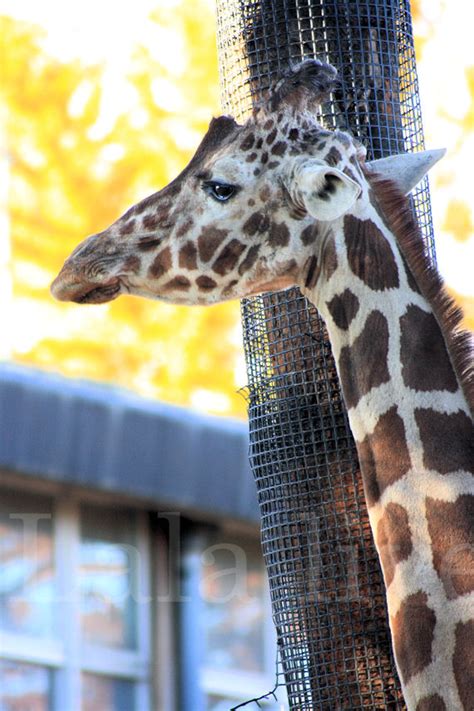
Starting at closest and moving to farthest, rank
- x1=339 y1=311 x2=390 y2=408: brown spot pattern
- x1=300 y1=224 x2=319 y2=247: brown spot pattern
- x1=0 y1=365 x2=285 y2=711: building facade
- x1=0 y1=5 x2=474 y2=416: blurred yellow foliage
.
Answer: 1. x1=339 y1=311 x2=390 y2=408: brown spot pattern
2. x1=300 y1=224 x2=319 y2=247: brown spot pattern
3. x1=0 y1=365 x2=285 y2=711: building facade
4. x1=0 y1=5 x2=474 y2=416: blurred yellow foliage

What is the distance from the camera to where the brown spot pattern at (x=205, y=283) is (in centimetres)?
Result: 456

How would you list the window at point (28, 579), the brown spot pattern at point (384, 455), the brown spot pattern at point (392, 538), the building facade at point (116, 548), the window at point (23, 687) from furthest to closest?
the window at point (28, 579) < the window at point (23, 687) < the building facade at point (116, 548) < the brown spot pattern at point (384, 455) < the brown spot pattern at point (392, 538)

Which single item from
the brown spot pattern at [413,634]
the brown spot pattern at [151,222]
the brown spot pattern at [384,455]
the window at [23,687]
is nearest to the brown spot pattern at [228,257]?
the brown spot pattern at [151,222]

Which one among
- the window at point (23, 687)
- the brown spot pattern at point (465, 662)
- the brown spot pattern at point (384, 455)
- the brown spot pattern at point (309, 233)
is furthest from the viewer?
the window at point (23, 687)

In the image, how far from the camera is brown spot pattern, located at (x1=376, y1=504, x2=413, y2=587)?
3967mm

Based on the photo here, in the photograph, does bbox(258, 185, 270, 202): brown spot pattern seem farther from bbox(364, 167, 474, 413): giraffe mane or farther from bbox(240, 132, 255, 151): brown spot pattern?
bbox(364, 167, 474, 413): giraffe mane

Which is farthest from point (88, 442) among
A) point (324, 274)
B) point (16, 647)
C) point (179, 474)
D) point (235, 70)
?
point (324, 274)

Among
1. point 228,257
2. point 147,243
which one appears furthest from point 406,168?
point 147,243

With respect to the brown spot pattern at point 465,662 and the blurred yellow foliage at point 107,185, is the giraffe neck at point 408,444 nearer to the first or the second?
the brown spot pattern at point 465,662

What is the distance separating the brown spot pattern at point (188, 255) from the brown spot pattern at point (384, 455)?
83 cm

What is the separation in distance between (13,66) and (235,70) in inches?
466

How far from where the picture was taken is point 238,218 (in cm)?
449

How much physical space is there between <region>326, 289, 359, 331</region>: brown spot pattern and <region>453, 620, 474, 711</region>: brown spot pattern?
0.98 meters

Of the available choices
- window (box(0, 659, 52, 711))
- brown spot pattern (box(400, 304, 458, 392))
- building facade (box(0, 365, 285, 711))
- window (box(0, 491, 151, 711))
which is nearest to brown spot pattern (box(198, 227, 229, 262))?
→ brown spot pattern (box(400, 304, 458, 392))
